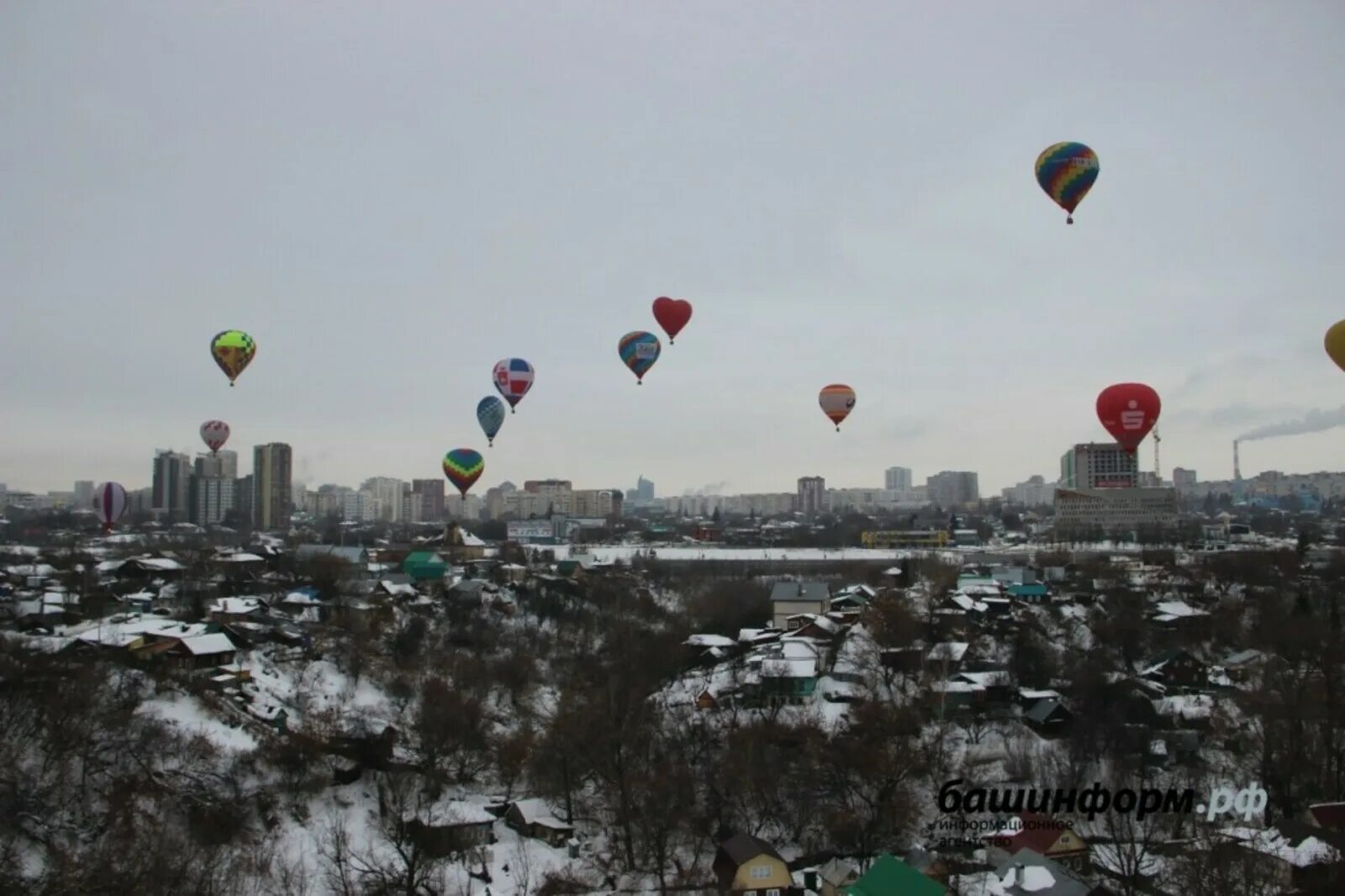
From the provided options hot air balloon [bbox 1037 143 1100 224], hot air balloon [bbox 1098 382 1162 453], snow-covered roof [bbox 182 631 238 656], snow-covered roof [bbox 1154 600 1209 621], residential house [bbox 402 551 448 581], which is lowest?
snow-covered roof [bbox 182 631 238 656]

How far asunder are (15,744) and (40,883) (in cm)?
419

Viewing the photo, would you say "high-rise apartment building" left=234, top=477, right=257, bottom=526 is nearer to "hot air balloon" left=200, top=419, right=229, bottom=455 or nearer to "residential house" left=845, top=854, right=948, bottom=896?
"hot air balloon" left=200, top=419, right=229, bottom=455

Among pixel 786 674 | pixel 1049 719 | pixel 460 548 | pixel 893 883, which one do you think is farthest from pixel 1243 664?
pixel 460 548

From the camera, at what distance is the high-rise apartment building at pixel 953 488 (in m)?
124

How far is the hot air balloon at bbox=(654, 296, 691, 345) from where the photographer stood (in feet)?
66.0

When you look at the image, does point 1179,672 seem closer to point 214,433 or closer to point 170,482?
point 214,433

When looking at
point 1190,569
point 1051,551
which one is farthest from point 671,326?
point 1051,551

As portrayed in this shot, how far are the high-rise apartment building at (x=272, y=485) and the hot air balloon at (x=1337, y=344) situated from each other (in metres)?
65.8

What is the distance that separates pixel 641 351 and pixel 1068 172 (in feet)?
30.7

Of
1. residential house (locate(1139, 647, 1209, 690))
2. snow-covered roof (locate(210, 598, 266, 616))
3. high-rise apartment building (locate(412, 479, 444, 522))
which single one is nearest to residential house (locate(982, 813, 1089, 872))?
residential house (locate(1139, 647, 1209, 690))

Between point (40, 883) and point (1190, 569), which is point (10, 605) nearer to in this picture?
point (40, 883)

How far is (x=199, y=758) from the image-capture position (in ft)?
46.6

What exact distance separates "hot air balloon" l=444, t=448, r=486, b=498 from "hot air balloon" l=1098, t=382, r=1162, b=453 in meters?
20.1

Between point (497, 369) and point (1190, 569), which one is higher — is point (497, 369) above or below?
above
